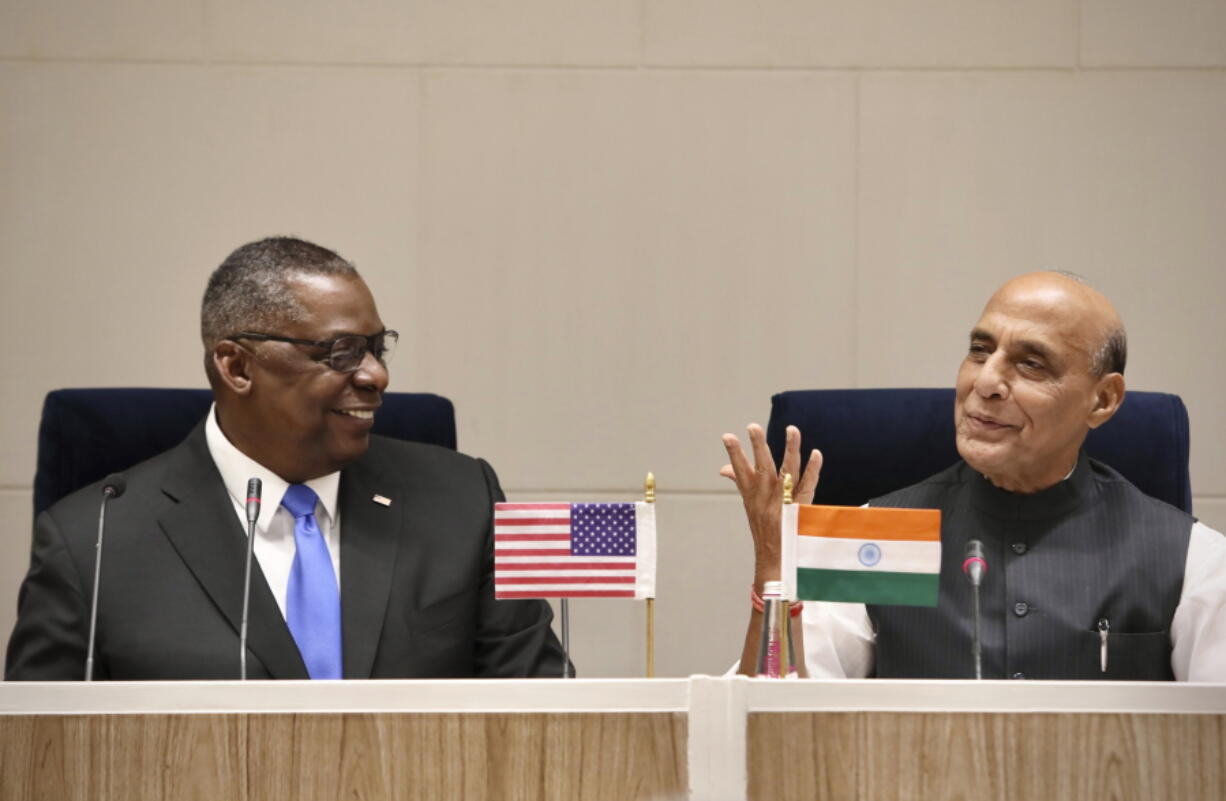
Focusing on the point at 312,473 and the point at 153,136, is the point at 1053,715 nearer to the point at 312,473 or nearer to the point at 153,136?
the point at 312,473

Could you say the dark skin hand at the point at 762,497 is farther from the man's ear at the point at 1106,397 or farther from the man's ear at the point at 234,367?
the man's ear at the point at 234,367

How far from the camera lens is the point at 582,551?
83.4 inches

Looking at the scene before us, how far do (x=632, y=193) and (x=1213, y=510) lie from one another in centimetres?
167

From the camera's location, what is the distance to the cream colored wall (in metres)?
3.56

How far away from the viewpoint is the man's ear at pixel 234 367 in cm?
256

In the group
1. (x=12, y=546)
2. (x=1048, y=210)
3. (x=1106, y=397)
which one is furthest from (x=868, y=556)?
(x=12, y=546)

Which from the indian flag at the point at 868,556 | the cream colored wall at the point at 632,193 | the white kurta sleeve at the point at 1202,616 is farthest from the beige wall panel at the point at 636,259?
the indian flag at the point at 868,556

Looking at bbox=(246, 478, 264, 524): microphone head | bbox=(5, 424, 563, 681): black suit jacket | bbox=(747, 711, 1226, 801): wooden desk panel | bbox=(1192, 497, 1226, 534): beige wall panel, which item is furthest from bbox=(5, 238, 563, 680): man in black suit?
bbox=(1192, 497, 1226, 534): beige wall panel

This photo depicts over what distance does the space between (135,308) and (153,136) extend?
440 mm

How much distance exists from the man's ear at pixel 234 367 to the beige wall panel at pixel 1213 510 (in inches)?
93.2

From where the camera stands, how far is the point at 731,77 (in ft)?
11.7

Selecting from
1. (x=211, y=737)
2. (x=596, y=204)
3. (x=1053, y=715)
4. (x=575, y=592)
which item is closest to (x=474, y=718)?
(x=211, y=737)

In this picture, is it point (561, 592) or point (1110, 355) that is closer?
point (561, 592)

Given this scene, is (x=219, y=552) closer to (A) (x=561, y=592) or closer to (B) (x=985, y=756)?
(A) (x=561, y=592)
